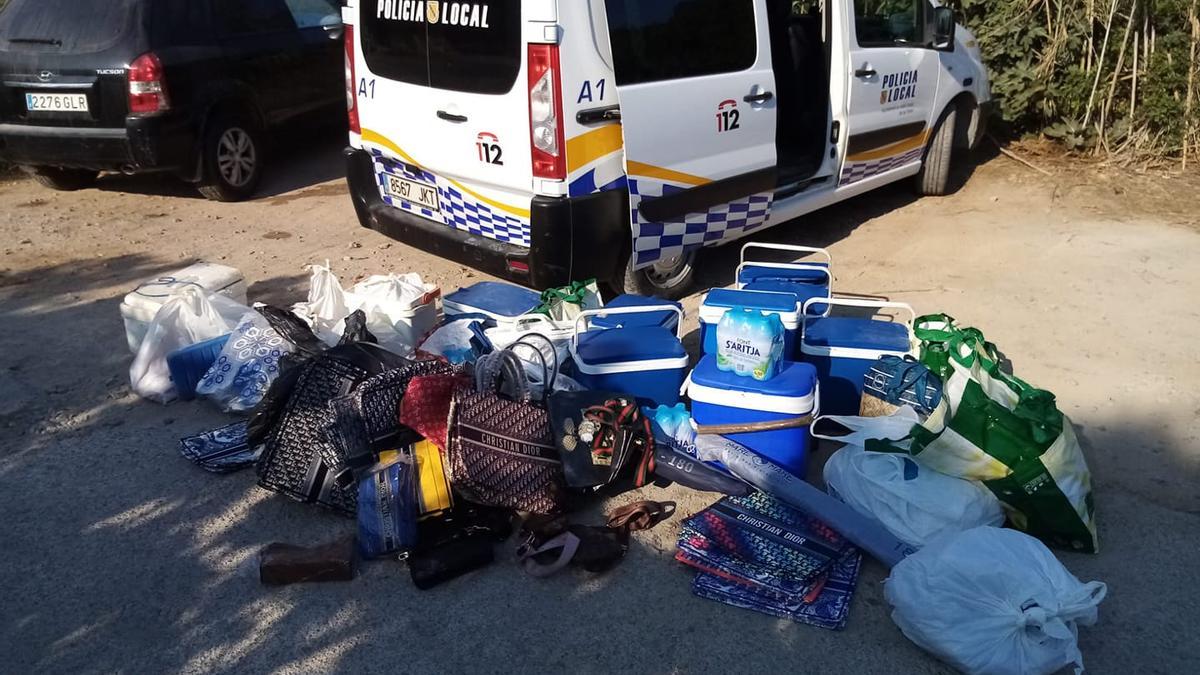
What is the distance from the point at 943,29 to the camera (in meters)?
6.21

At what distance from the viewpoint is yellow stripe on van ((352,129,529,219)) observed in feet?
14.8

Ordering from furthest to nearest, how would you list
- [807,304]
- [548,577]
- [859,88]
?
1. [859,88]
2. [807,304]
3. [548,577]

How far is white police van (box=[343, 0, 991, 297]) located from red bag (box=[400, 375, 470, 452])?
3.99 ft

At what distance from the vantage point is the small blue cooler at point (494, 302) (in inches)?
173

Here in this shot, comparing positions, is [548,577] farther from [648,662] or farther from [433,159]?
[433,159]

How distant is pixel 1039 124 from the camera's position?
8.43 m

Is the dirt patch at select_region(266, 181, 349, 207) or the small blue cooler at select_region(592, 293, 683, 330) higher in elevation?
the dirt patch at select_region(266, 181, 349, 207)

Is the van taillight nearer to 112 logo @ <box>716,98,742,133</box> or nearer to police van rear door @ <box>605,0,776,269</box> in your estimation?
police van rear door @ <box>605,0,776,269</box>

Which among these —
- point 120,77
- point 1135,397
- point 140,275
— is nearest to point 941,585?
point 1135,397

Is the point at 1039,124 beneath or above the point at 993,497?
above

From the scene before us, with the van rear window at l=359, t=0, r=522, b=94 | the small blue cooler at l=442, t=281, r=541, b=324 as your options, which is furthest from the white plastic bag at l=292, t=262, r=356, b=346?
the van rear window at l=359, t=0, r=522, b=94

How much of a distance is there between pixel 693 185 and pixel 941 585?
8.61 feet

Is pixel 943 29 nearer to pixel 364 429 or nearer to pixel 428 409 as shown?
pixel 428 409

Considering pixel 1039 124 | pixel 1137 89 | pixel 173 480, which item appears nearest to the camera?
pixel 173 480
